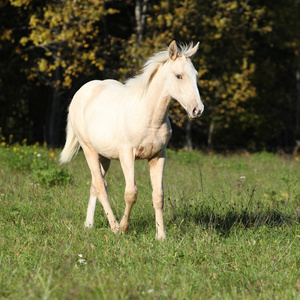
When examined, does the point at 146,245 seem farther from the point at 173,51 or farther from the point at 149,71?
the point at 173,51

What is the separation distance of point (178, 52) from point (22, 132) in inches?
531

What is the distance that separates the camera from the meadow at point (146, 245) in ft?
11.3

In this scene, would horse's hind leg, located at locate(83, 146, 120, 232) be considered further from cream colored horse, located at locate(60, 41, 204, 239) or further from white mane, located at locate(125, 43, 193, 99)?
white mane, located at locate(125, 43, 193, 99)

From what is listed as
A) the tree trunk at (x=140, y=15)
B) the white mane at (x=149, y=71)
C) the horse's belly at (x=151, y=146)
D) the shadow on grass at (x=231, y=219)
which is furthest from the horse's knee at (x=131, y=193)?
the tree trunk at (x=140, y=15)

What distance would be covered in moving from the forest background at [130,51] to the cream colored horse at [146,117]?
756cm

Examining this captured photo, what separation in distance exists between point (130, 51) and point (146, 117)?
29.1ft

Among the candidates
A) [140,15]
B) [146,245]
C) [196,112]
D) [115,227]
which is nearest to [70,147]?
[115,227]

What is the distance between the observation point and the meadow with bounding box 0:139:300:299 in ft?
11.3

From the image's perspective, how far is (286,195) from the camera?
268 inches

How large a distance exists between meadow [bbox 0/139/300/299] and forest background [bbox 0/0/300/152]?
6.43 m

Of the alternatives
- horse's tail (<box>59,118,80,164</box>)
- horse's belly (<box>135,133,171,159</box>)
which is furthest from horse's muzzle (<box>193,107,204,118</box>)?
horse's tail (<box>59,118,80,164</box>)

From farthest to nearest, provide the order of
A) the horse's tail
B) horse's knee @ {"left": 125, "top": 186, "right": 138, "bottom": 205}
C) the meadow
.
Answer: the horse's tail, horse's knee @ {"left": 125, "top": 186, "right": 138, "bottom": 205}, the meadow

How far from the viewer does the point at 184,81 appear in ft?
14.9

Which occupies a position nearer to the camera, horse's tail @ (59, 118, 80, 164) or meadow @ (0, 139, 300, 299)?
meadow @ (0, 139, 300, 299)
